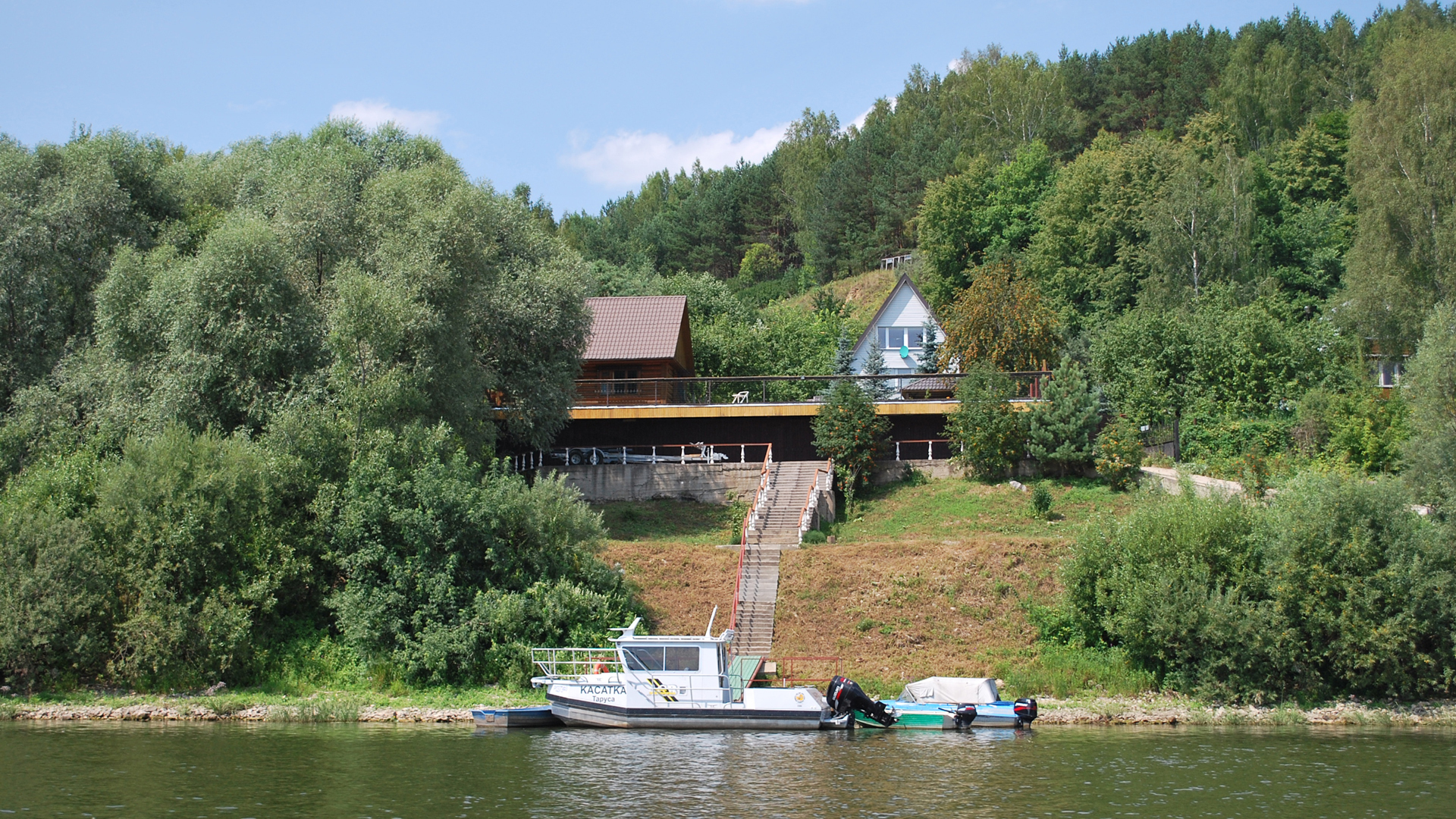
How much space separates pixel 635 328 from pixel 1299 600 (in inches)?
1213

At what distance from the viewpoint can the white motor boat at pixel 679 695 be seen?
24.7 m

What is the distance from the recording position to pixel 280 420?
29.7 metres

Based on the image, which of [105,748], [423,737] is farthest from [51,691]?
[423,737]

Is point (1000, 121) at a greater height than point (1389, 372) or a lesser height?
greater

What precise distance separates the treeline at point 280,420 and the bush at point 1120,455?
18.9m

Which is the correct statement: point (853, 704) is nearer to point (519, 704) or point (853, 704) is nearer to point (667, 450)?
point (519, 704)

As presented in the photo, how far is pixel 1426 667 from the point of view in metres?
25.6

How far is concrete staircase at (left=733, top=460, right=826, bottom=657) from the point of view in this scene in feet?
96.1

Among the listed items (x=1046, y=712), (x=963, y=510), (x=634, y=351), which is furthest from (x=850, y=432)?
(x=1046, y=712)

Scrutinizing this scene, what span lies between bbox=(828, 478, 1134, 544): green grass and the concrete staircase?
5.69ft

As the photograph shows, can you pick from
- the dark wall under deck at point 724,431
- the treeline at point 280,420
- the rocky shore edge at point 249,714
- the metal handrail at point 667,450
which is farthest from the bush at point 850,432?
the rocky shore edge at point 249,714

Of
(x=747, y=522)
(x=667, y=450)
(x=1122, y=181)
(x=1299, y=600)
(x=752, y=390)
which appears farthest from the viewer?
(x=1122, y=181)

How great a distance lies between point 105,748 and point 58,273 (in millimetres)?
20275

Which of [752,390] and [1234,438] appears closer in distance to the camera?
[1234,438]
